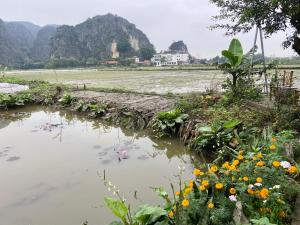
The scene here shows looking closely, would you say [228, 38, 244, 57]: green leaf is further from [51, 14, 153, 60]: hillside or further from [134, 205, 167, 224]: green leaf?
[51, 14, 153, 60]: hillside

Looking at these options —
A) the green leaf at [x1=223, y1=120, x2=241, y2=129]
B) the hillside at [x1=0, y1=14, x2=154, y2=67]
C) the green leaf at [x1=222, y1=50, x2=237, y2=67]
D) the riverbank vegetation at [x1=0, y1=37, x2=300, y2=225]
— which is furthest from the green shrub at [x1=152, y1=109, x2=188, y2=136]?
the hillside at [x1=0, y1=14, x2=154, y2=67]

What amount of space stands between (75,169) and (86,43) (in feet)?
342

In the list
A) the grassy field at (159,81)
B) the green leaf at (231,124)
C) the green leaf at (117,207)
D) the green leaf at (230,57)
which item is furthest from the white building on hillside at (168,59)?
the green leaf at (117,207)

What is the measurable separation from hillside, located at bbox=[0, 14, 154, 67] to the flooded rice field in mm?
75229

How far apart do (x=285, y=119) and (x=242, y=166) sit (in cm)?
257

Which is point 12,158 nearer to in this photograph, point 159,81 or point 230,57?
point 230,57

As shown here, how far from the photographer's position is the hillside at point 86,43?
9325 centimetres

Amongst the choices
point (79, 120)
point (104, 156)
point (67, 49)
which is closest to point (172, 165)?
point (104, 156)

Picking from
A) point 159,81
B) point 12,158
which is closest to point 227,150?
point 12,158

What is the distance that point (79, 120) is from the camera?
8820 mm

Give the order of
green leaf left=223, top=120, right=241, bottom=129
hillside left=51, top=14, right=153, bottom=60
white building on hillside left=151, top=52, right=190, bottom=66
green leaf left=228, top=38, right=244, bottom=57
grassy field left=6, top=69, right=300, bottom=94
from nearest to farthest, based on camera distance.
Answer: green leaf left=223, top=120, right=241, bottom=129 → green leaf left=228, top=38, right=244, bottom=57 → grassy field left=6, top=69, right=300, bottom=94 → white building on hillside left=151, top=52, right=190, bottom=66 → hillside left=51, top=14, right=153, bottom=60

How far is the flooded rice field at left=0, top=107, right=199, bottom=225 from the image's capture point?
357 centimetres

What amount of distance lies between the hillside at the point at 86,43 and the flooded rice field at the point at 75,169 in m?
75.2

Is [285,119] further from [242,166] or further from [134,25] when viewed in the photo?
[134,25]
